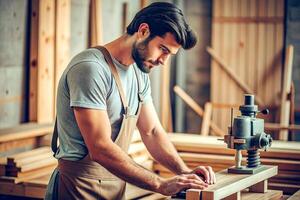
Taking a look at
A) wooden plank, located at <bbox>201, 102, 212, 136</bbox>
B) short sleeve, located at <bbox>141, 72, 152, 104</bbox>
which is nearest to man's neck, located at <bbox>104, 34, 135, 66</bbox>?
short sleeve, located at <bbox>141, 72, 152, 104</bbox>

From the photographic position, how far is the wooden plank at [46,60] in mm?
7207

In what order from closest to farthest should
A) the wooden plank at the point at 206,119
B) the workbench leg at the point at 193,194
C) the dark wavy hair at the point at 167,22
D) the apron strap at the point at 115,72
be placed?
the workbench leg at the point at 193,194 < the dark wavy hair at the point at 167,22 < the apron strap at the point at 115,72 < the wooden plank at the point at 206,119

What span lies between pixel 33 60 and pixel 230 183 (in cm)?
384

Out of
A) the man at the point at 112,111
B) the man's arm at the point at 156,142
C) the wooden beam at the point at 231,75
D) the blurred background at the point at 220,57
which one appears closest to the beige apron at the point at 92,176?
the man at the point at 112,111

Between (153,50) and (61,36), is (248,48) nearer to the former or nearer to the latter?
(61,36)

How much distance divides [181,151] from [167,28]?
2.39 metres

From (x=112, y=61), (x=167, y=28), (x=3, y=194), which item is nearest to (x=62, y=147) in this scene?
(x=112, y=61)

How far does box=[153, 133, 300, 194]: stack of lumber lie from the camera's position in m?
5.50

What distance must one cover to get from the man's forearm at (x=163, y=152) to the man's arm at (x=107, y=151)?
0.53 meters

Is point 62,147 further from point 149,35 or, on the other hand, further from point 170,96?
point 170,96

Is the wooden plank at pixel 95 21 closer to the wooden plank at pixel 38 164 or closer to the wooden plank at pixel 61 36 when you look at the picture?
the wooden plank at pixel 61 36

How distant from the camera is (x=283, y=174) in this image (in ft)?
18.2

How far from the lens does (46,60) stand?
288 inches

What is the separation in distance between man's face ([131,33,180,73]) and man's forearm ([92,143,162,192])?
0.50 m
